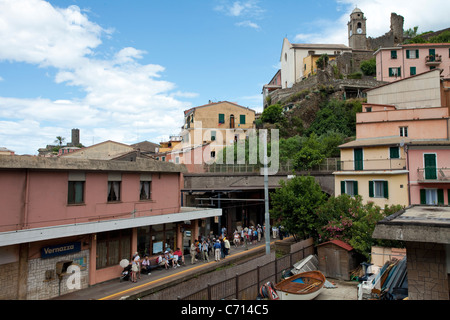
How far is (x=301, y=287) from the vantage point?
15.5 metres

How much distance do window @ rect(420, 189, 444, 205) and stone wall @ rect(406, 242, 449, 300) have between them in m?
20.1

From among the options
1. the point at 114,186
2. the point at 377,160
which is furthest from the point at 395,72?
the point at 114,186

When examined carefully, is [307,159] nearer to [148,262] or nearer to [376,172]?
[376,172]

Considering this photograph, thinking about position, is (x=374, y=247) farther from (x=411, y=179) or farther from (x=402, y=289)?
(x=402, y=289)

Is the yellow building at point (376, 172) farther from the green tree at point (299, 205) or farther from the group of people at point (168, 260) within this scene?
the group of people at point (168, 260)

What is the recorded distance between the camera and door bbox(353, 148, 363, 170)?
87.5 ft

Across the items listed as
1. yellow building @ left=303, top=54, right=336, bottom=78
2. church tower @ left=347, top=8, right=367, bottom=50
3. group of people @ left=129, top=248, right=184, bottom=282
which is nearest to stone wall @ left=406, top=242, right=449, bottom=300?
group of people @ left=129, top=248, right=184, bottom=282

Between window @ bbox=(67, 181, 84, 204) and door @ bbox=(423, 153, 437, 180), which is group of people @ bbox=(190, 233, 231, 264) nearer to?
window @ bbox=(67, 181, 84, 204)

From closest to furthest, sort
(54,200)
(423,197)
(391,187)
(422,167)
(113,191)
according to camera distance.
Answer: (54,200), (113,191), (423,197), (422,167), (391,187)

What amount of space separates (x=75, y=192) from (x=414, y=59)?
52567 mm

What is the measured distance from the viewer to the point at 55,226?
13.7 metres

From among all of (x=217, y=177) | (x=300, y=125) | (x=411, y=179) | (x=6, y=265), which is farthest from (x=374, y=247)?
(x=300, y=125)

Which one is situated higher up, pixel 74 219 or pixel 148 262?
pixel 74 219

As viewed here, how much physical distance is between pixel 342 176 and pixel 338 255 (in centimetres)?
962
